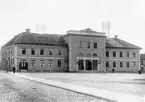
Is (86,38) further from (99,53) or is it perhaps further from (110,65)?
(110,65)

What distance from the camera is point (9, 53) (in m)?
65.3

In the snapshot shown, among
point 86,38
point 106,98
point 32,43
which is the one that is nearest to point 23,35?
point 32,43

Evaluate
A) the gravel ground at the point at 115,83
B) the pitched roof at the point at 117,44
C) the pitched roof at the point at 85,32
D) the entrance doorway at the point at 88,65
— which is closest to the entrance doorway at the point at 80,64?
the entrance doorway at the point at 88,65

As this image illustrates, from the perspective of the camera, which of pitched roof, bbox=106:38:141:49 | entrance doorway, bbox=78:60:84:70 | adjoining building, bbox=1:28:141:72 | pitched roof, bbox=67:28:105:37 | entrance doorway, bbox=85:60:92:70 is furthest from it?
pitched roof, bbox=106:38:141:49

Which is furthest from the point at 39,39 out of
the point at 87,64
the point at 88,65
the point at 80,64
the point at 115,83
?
the point at 115,83

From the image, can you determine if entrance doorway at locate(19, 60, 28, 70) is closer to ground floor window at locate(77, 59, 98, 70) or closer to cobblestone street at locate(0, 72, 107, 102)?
ground floor window at locate(77, 59, 98, 70)

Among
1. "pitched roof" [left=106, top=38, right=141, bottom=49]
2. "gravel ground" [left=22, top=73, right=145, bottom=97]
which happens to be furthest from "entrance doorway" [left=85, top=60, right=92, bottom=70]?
"gravel ground" [left=22, top=73, right=145, bottom=97]

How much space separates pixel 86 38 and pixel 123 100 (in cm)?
5081

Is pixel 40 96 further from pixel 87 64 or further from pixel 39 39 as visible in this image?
pixel 87 64

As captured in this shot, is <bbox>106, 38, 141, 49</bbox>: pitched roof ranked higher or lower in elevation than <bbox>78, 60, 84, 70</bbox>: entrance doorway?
higher

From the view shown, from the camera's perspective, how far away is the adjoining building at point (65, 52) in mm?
59000

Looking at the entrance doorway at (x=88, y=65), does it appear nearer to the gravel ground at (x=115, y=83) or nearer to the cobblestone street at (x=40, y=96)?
the gravel ground at (x=115, y=83)

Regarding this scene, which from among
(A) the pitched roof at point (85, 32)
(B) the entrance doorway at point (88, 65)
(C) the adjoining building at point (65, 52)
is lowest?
(B) the entrance doorway at point (88, 65)

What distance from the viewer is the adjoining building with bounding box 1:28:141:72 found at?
59.0m
